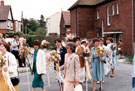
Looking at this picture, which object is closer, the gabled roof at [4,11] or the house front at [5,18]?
the house front at [5,18]

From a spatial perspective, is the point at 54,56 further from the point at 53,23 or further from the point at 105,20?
the point at 53,23

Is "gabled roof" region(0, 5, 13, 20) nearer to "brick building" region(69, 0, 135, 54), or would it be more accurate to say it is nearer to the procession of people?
"brick building" region(69, 0, 135, 54)

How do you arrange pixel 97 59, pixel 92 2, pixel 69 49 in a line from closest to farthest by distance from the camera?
1. pixel 69 49
2. pixel 97 59
3. pixel 92 2

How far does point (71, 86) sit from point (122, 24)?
87.8 feet

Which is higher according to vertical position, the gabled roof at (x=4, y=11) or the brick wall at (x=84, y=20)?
the gabled roof at (x=4, y=11)

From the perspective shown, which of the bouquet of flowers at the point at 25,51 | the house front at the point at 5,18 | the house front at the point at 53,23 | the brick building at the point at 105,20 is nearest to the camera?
the bouquet of flowers at the point at 25,51

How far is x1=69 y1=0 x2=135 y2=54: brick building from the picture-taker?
30.3 m

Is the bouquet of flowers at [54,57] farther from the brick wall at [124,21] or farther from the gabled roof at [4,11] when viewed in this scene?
the gabled roof at [4,11]

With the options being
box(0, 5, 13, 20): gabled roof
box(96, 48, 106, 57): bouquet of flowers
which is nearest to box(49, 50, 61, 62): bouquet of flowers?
box(96, 48, 106, 57): bouquet of flowers

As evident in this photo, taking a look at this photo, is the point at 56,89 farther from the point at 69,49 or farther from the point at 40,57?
the point at 69,49

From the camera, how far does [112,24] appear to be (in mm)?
35469

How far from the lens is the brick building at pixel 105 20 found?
30.3 metres

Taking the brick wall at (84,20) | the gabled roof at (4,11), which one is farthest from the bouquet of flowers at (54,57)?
the gabled roof at (4,11)

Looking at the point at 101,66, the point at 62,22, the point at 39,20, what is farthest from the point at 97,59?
the point at 39,20
